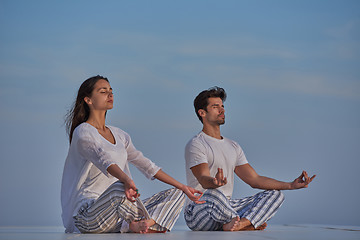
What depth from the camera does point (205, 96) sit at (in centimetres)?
450

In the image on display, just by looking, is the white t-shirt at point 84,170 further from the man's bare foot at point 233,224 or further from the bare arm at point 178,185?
the man's bare foot at point 233,224

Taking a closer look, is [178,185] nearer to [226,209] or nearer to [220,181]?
[220,181]

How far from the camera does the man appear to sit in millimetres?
3863

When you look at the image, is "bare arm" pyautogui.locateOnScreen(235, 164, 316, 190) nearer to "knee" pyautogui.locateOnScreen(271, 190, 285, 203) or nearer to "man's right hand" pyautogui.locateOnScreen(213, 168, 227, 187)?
"knee" pyautogui.locateOnScreen(271, 190, 285, 203)

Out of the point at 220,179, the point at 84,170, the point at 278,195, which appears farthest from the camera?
the point at 278,195

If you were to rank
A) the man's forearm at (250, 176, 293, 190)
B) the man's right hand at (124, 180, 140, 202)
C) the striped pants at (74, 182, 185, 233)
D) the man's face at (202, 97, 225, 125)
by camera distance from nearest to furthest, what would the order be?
the man's right hand at (124, 180, 140, 202) → the striped pants at (74, 182, 185, 233) → the man's forearm at (250, 176, 293, 190) → the man's face at (202, 97, 225, 125)

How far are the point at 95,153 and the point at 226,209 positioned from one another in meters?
1.07

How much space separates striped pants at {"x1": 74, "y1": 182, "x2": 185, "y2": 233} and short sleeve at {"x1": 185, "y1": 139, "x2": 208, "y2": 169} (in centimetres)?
69

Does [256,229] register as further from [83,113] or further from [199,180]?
[83,113]

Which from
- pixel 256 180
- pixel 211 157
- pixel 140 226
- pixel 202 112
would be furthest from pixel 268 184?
pixel 140 226

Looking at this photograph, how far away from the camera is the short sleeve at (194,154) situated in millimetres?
4156

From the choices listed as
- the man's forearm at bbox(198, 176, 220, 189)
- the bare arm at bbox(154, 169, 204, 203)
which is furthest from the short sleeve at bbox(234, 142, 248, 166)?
the bare arm at bbox(154, 169, 204, 203)

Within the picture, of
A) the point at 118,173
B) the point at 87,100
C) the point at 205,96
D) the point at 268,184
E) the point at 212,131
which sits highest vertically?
the point at 205,96

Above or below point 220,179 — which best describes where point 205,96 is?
above
